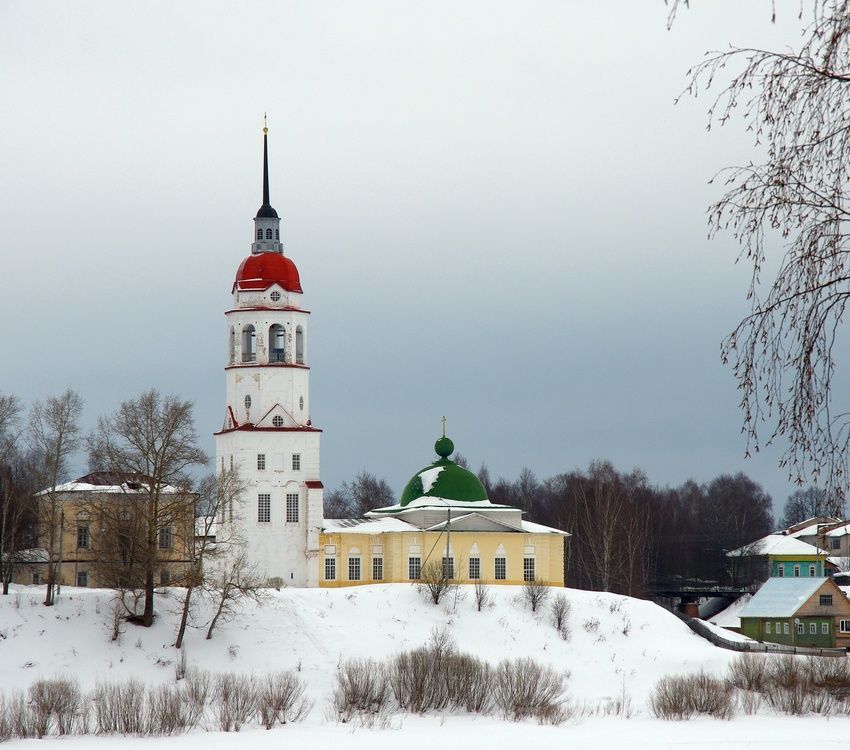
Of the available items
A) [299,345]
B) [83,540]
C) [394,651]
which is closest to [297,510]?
[299,345]

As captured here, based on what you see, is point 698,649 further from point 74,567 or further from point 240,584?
point 74,567

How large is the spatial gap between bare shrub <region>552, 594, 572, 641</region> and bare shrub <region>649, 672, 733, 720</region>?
756cm

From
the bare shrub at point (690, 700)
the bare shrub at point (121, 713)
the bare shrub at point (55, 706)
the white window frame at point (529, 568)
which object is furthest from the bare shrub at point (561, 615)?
the bare shrub at point (55, 706)

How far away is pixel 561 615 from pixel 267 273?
1701 centimetres

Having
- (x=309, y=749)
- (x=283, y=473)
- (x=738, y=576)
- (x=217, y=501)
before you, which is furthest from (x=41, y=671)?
(x=738, y=576)

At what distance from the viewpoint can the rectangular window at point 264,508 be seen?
5147cm

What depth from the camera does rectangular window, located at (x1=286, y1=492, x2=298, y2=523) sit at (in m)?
51.8

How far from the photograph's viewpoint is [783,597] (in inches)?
2324

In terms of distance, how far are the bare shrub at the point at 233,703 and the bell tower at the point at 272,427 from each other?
1461 cm

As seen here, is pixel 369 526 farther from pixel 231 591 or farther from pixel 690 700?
pixel 690 700

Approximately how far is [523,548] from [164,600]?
49.1ft

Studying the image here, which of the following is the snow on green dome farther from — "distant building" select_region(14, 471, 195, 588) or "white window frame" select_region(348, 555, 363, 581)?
"distant building" select_region(14, 471, 195, 588)

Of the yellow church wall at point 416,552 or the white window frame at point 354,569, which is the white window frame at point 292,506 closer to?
the yellow church wall at point 416,552

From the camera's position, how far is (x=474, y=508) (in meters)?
54.0
